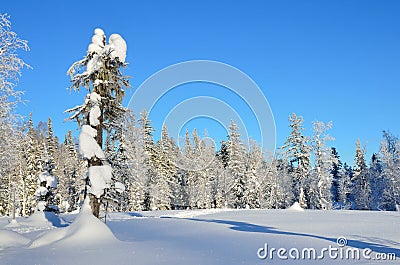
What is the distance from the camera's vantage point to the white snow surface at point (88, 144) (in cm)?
1606

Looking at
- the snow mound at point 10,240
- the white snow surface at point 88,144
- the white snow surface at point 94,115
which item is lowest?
the snow mound at point 10,240

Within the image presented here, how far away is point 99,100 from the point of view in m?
16.8

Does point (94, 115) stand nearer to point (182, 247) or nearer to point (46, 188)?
point (182, 247)

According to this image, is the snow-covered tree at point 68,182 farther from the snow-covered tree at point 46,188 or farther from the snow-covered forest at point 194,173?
the snow-covered tree at point 46,188

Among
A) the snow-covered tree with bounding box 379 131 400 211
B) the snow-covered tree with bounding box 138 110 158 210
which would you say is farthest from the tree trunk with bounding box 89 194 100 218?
the snow-covered tree with bounding box 379 131 400 211

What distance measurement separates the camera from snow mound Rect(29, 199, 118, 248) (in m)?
12.5

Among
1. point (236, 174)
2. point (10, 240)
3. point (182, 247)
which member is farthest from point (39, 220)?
point (236, 174)

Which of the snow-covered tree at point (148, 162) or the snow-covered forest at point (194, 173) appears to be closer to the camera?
the snow-covered forest at point (194, 173)

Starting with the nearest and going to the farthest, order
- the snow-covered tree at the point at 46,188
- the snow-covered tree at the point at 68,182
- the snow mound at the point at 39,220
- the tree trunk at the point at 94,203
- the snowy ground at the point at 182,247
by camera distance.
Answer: the snowy ground at the point at 182,247, the tree trunk at the point at 94,203, the snow mound at the point at 39,220, the snow-covered tree at the point at 46,188, the snow-covered tree at the point at 68,182

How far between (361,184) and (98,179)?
194ft

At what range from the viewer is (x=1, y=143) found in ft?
50.4

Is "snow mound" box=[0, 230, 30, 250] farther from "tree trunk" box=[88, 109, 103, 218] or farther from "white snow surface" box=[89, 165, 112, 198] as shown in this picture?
"white snow surface" box=[89, 165, 112, 198]

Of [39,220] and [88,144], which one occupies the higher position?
[88,144]

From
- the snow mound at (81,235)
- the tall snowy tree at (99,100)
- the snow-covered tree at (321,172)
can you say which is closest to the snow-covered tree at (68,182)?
the snow-covered tree at (321,172)
